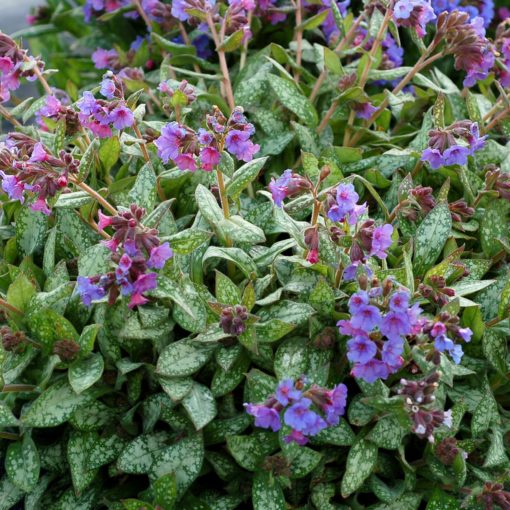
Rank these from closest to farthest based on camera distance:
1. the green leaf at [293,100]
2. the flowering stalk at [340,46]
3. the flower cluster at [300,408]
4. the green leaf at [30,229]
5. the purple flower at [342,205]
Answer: the flower cluster at [300,408], the purple flower at [342,205], the green leaf at [30,229], the green leaf at [293,100], the flowering stalk at [340,46]

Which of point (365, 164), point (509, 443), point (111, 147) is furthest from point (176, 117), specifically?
point (509, 443)

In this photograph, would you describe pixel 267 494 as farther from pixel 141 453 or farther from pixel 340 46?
pixel 340 46

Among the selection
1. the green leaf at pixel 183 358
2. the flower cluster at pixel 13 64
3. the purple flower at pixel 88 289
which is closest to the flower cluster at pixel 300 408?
the green leaf at pixel 183 358

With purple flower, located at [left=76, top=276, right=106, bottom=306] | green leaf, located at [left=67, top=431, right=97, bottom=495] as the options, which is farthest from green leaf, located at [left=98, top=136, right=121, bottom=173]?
green leaf, located at [left=67, top=431, right=97, bottom=495]

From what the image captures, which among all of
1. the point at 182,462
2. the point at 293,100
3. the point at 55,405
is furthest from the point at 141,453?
the point at 293,100

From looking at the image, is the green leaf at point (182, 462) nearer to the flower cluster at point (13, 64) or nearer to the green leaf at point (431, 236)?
the green leaf at point (431, 236)

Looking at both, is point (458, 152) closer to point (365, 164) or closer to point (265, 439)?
point (365, 164)
